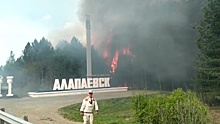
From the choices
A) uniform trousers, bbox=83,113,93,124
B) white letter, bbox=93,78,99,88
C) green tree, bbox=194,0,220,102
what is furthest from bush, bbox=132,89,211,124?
white letter, bbox=93,78,99,88

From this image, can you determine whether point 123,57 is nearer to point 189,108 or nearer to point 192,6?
point 192,6

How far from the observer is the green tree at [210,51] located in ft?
72.4

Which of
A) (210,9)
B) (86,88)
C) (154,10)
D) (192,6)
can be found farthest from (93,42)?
(210,9)

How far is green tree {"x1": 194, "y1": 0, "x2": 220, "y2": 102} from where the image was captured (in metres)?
22.1

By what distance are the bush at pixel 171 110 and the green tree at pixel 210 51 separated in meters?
9.86

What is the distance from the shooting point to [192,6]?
1743 inches

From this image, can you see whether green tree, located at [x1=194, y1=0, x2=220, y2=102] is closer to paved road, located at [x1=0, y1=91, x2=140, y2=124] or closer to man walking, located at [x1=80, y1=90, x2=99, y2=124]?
paved road, located at [x1=0, y1=91, x2=140, y2=124]

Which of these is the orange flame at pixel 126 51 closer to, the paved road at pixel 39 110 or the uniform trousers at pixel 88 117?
the paved road at pixel 39 110

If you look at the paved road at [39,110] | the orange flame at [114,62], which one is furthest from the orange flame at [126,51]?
the paved road at [39,110]

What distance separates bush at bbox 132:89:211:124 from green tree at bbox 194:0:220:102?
388 inches

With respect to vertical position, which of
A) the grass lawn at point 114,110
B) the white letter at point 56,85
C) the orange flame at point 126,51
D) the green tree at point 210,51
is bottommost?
the grass lawn at point 114,110

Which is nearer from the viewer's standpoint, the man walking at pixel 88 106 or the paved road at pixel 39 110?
the man walking at pixel 88 106

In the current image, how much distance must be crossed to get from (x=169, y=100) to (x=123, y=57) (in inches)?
1554

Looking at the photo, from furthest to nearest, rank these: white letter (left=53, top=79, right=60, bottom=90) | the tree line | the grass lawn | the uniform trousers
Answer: the tree line, white letter (left=53, top=79, right=60, bottom=90), the grass lawn, the uniform trousers
